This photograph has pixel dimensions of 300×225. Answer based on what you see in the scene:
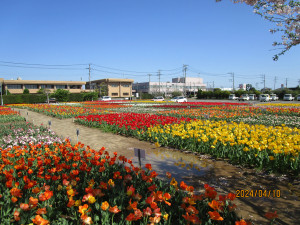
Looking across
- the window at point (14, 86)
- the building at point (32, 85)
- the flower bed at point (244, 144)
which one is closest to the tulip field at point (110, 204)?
the flower bed at point (244, 144)

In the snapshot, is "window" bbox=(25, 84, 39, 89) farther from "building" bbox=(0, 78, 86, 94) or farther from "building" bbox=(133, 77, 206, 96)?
"building" bbox=(133, 77, 206, 96)

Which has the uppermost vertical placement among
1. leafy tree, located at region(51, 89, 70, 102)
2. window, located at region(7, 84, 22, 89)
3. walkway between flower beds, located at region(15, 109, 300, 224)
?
window, located at region(7, 84, 22, 89)

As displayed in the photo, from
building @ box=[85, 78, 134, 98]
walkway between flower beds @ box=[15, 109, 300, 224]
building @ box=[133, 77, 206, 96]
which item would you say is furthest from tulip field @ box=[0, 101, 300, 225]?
building @ box=[133, 77, 206, 96]

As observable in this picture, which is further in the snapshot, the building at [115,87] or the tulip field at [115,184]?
the building at [115,87]

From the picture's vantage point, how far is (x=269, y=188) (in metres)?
3.98

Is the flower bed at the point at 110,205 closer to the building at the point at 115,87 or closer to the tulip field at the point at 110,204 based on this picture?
the tulip field at the point at 110,204

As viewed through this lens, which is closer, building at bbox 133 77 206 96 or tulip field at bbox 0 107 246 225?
tulip field at bbox 0 107 246 225

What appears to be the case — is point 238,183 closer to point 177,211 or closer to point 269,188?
point 269,188

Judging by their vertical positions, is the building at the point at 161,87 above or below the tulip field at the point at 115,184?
above

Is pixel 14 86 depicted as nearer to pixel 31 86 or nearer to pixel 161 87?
pixel 31 86

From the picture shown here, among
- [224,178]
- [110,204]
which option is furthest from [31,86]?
[110,204]

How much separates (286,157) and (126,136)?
6.04 m

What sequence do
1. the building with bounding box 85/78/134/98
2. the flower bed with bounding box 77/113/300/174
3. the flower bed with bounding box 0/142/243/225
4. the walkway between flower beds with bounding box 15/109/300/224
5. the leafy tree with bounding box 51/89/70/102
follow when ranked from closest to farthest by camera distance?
1. the flower bed with bounding box 0/142/243/225
2. the walkway between flower beds with bounding box 15/109/300/224
3. the flower bed with bounding box 77/113/300/174
4. the leafy tree with bounding box 51/89/70/102
5. the building with bounding box 85/78/134/98

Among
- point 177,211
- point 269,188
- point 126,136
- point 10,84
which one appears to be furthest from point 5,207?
point 10,84
